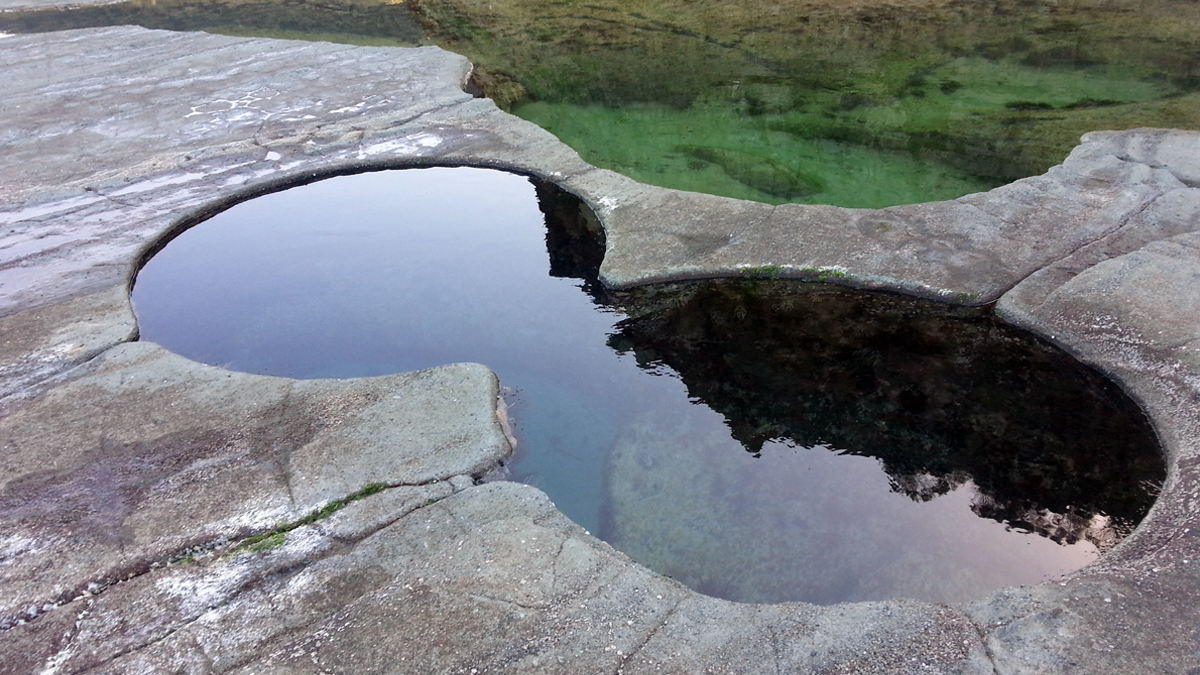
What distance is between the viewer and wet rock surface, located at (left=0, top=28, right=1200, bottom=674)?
2.13 meters

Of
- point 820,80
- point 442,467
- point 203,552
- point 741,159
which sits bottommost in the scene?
point 203,552

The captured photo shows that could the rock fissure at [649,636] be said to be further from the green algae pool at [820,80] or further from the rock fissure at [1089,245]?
the green algae pool at [820,80]

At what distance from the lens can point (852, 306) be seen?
3.69m

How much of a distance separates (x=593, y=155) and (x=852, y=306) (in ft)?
7.87

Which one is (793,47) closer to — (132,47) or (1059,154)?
(1059,154)

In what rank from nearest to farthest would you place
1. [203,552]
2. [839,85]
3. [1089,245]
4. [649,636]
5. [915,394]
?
[649,636] < [203,552] < [915,394] < [1089,245] < [839,85]

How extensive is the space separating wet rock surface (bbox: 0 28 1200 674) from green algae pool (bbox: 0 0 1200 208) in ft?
2.28

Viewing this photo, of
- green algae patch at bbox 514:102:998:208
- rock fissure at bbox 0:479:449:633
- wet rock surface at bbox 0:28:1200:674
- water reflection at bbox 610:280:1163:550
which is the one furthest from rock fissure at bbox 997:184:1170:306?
rock fissure at bbox 0:479:449:633

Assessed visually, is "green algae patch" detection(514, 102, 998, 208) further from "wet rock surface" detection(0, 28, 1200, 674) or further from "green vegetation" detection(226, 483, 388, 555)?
"green vegetation" detection(226, 483, 388, 555)

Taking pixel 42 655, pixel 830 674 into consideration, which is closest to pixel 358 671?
pixel 42 655

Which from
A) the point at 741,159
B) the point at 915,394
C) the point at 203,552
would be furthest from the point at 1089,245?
the point at 203,552

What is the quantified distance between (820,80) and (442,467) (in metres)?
5.13

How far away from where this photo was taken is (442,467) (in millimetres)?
2754

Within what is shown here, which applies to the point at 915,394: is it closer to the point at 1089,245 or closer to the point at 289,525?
the point at 1089,245
